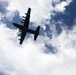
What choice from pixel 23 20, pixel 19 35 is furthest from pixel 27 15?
pixel 19 35

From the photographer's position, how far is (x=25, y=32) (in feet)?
451

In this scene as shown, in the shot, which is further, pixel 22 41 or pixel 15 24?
pixel 22 41

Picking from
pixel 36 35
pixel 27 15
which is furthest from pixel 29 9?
pixel 36 35

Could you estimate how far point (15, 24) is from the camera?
5084 inches

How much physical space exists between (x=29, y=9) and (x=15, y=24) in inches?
361

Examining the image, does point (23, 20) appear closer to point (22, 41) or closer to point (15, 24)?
point (15, 24)

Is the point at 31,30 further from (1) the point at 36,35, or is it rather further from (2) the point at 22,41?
(2) the point at 22,41

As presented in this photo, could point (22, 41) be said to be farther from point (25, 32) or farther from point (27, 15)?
point (27, 15)

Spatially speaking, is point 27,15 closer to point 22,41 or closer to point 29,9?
point 29,9

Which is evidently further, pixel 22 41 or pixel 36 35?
pixel 22 41

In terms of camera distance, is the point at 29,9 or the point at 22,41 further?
the point at 22,41

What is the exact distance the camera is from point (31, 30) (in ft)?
432

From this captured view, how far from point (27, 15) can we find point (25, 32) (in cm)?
1061

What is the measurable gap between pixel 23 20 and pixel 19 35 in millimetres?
9039
